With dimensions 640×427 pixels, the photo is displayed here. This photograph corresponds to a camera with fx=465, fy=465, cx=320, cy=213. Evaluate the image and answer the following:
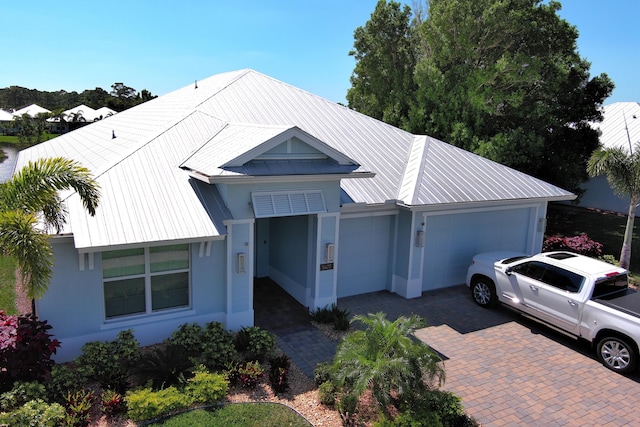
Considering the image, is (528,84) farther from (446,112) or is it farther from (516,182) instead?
(516,182)

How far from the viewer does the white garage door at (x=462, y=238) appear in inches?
569

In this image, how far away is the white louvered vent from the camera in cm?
1091

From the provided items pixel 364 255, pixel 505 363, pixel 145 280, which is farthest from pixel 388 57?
pixel 145 280

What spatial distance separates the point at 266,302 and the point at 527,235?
951cm

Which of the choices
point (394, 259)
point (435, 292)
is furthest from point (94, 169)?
point (435, 292)

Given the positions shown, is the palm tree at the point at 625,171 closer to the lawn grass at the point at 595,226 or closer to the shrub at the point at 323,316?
the lawn grass at the point at 595,226

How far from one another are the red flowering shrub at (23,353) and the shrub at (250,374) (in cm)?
346

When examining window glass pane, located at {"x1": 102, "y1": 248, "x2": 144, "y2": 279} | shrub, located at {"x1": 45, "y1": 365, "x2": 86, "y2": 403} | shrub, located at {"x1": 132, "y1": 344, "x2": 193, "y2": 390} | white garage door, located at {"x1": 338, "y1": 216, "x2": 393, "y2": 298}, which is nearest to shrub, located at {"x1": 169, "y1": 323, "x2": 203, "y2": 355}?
shrub, located at {"x1": 132, "y1": 344, "x2": 193, "y2": 390}

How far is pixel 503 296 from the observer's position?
42.3ft

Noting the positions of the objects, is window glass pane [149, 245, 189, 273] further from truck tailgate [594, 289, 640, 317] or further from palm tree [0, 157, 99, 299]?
truck tailgate [594, 289, 640, 317]

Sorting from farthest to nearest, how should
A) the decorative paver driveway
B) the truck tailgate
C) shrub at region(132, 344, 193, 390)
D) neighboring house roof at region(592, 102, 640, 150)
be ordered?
neighboring house roof at region(592, 102, 640, 150)
the truck tailgate
the decorative paver driveway
shrub at region(132, 344, 193, 390)

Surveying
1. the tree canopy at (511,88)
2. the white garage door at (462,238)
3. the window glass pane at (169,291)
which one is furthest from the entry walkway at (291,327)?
the tree canopy at (511,88)

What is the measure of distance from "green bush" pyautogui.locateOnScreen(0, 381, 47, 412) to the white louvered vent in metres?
5.30

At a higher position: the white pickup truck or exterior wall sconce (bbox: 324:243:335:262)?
exterior wall sconce (bbox: 324:243:335:262)
